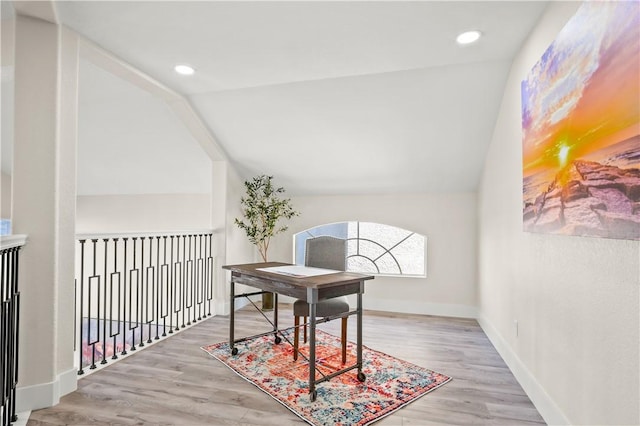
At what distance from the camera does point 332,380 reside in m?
2.52

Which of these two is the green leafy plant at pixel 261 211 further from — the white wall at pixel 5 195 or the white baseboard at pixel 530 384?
the white wall at pixel 5 195

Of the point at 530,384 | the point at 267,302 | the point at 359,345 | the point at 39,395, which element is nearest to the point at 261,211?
the point at 267,302

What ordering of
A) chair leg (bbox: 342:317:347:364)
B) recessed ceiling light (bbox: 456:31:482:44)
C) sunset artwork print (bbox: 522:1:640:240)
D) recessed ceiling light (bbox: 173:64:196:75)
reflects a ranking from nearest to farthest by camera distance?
sunset artwork print (bbox: 522:1:640:240) → recessed ceiling light (bbox: 456:31:482:44) → chair leg (bbox: 342:317:347:364) → recessed ceiling light (bbox: 173:64:196:75)

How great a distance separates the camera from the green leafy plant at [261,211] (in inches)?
177

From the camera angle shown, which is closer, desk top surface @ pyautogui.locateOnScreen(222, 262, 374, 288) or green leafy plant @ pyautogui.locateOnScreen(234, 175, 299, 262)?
desk top surface @ pyautogui.locateOnScreen(222, 262, 374, 288)

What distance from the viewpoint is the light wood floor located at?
205 cm

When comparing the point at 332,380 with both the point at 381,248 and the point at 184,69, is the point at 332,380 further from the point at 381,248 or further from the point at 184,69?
the point at 184,69

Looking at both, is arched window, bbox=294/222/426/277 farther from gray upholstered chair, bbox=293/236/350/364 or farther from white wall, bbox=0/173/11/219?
white wall, bbox=0/173/11/219

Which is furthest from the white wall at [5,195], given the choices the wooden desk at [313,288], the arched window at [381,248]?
the wooden desk at [313,288]

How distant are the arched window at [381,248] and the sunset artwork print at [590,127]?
2486 millimetres

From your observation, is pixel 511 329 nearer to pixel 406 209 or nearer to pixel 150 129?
pixel 406 209

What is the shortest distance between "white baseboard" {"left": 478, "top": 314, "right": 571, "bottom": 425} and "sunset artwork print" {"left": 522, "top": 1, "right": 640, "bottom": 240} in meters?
0.95

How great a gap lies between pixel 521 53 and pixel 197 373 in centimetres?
333

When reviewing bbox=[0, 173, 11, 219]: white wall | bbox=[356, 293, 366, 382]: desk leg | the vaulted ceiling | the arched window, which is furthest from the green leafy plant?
bbox=[0, 173, 11, 219]: white wall
